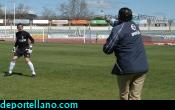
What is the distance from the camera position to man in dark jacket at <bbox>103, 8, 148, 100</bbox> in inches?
346

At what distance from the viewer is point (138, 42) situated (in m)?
8.98

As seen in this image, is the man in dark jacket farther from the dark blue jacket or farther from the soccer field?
the soccer field

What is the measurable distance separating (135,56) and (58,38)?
61.7 m

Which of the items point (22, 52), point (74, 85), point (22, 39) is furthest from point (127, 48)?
point (22, 52)

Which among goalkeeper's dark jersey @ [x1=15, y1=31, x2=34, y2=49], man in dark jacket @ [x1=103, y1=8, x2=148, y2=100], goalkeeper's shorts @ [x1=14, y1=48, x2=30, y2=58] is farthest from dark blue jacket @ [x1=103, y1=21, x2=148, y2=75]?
goalkeeper's shorts @ [x1=14, y1=48, x2=30, y2=58]

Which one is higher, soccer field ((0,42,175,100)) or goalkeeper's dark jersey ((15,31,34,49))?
goalkeeper's dark jersey ((15,31,34,49))

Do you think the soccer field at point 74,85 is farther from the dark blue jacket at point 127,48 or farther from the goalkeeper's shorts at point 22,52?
the dark blue jacket at point 127,48

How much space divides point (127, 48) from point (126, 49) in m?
0.03

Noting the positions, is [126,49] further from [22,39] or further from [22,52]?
[22,52]

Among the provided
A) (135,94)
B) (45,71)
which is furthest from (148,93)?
(45,71)

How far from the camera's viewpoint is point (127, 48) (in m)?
8.90

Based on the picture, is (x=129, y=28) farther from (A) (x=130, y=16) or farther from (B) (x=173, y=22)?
(B) (x=173, y=22)

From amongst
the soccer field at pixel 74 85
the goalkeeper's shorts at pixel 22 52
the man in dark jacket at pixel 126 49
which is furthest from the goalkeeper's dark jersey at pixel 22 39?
the man in dark jacket at pixel 126 49

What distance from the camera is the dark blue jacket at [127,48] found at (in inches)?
345
